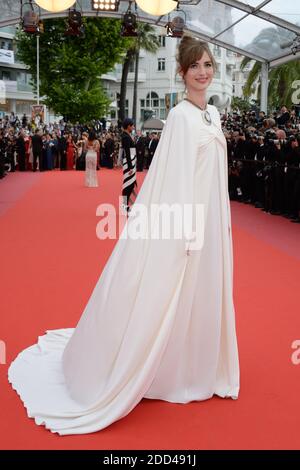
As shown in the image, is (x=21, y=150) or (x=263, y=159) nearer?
(x=263, y=159)

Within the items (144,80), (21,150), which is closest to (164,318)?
(21,150)

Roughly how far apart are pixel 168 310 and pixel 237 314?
6.66ft

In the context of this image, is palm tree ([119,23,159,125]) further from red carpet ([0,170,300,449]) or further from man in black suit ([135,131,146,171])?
red carpet ([0,170,300,449])

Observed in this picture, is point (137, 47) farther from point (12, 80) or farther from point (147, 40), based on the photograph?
point (12, 80)

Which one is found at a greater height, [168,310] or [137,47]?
[137,47]

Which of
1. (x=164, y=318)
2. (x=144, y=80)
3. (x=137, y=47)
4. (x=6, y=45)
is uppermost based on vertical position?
(x=6, y=45)

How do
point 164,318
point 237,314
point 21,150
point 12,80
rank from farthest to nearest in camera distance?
point 12,80
point 21,150
point 237,314
point 164,318

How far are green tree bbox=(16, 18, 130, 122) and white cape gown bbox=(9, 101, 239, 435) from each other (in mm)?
30703

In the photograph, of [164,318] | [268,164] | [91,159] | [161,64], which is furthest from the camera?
[161,64]

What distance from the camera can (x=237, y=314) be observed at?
5133 millimetres

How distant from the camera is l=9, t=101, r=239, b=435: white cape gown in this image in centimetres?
316

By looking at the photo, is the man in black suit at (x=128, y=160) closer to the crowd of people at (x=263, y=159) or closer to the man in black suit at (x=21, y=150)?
the crowd of people at (x=263, y=159)

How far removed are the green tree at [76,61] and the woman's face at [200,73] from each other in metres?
30.5

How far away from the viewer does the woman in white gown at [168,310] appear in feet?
10.4
